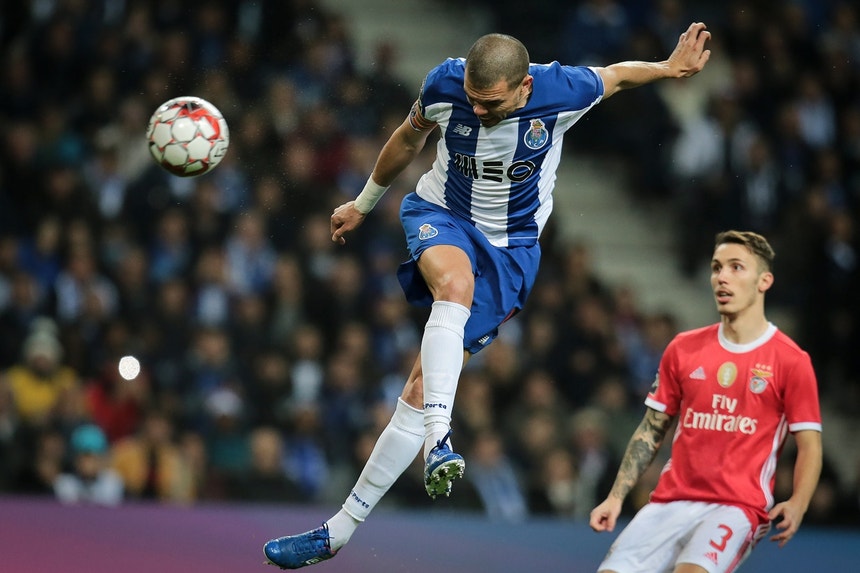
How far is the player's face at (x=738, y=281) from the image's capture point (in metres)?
5.13

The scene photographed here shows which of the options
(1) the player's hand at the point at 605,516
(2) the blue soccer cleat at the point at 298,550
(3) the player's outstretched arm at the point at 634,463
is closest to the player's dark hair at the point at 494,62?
(3) the player's outstretched arm at the point at 634,463

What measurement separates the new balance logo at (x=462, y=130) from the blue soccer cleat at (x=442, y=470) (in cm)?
137

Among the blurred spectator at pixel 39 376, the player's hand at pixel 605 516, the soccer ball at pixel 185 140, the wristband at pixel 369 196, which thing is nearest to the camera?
the player's hand at pixel 605 516

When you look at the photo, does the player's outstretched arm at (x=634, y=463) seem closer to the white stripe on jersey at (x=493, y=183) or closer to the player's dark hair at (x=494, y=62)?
the white stripe on jersey at (x=493, y=183)

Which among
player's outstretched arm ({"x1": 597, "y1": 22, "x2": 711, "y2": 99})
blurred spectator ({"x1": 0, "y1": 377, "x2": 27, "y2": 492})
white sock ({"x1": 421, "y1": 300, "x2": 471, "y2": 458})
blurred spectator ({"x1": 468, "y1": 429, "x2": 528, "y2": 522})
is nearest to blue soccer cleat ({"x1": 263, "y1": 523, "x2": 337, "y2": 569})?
white sock ({"x1": 421, "y1": 300, "x2": 471, "y2": 458})

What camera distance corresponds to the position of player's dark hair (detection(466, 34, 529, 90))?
4969 millimetres

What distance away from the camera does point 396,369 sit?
1055 centimetres

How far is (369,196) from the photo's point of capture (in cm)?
581

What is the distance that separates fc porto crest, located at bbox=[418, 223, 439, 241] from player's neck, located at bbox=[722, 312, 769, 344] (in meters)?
1.24

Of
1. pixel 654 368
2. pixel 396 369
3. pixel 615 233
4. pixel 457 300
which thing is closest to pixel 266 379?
pixel 396 369

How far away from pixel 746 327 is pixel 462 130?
1.42m

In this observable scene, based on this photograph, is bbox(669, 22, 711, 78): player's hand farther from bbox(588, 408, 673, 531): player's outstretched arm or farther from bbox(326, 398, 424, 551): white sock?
bbox(326, 398, 424, 551): white sock

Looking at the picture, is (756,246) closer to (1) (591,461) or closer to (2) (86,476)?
(1) (591,461)

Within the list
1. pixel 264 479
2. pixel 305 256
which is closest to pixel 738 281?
pixel 264 479
